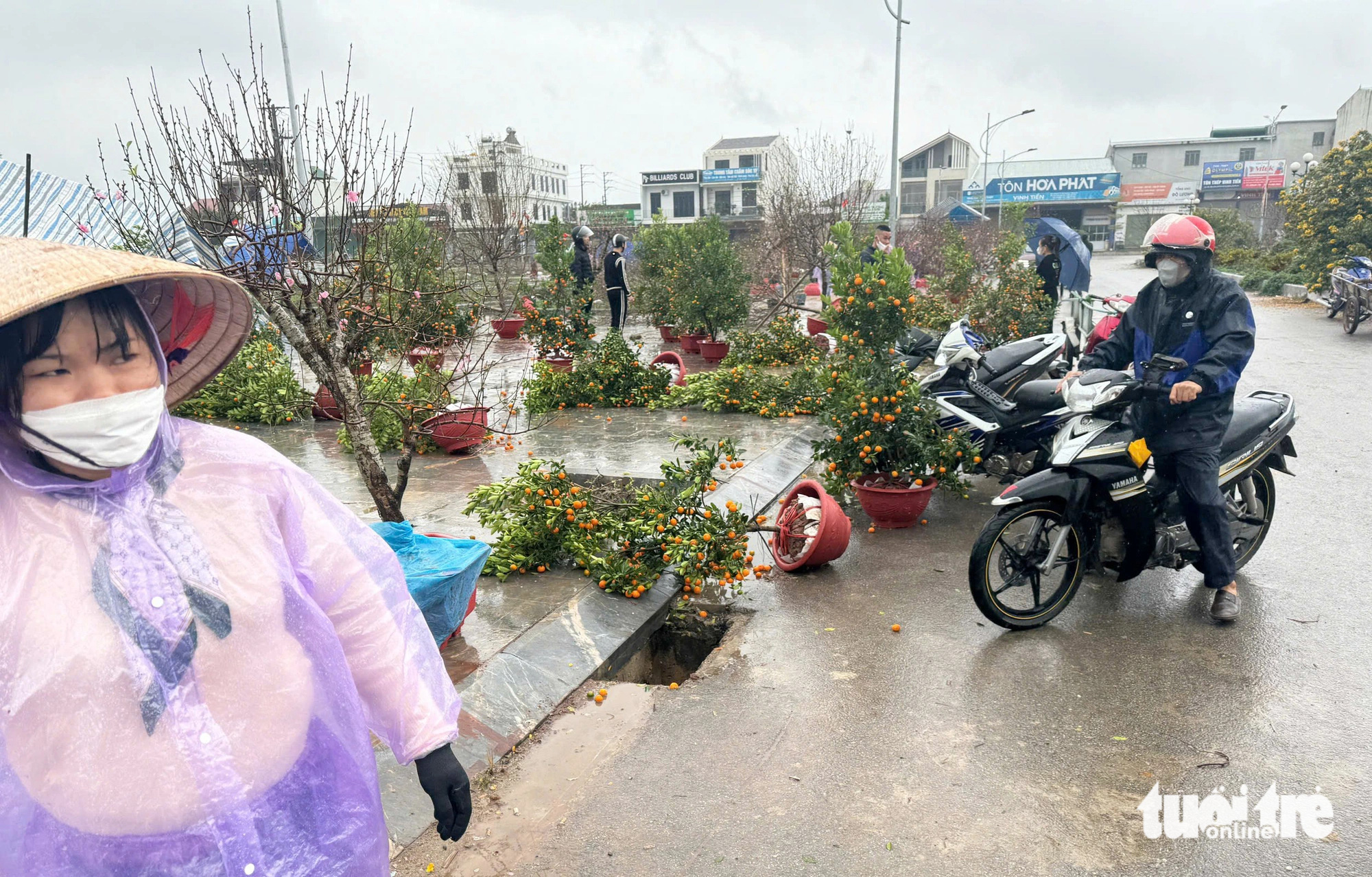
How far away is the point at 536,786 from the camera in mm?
3303

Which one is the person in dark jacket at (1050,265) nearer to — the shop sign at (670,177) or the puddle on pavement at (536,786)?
the puddle on pavement at (536,786)

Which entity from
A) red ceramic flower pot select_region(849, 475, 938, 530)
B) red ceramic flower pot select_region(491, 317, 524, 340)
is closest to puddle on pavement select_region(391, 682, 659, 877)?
red ceramic flower pot select_region(849, 475, 938, 530)

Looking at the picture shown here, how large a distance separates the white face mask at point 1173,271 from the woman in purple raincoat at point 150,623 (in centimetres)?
403

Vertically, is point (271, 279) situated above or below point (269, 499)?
above

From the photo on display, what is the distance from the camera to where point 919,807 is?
3.12 meters

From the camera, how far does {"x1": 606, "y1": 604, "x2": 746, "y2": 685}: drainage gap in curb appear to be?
4664mm

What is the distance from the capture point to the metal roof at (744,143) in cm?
7956

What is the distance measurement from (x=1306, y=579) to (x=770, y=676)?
3107 mm

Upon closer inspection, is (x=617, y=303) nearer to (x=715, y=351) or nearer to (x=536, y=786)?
(x=715, y=351)

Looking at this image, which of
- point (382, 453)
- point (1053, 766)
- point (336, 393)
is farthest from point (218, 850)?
point (382, 453)

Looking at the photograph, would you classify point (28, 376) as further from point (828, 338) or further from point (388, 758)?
point (828, 338)

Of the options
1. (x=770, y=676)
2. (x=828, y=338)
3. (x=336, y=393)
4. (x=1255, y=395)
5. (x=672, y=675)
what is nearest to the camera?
(x=770, y=676)

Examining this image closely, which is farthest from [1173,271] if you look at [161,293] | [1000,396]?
[161,293]

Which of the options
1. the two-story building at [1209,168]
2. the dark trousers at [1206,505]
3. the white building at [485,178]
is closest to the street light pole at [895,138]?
the white building at [485,178]
